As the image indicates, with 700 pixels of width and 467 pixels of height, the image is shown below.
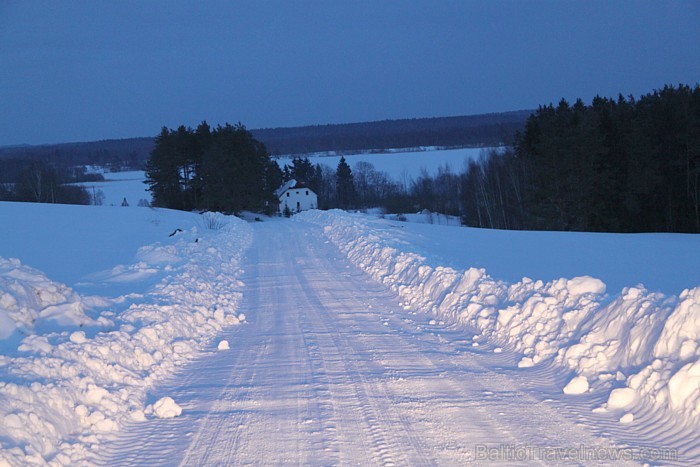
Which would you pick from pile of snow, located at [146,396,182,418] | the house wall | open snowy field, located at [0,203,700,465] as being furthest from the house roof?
pile of snow, located at [146,396,182,418]

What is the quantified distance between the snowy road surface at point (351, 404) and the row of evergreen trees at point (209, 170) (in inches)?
2011

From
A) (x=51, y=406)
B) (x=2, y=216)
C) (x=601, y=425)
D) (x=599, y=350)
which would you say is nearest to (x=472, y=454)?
(x=601, y=425)

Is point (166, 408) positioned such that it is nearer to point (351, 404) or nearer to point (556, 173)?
point (351, 404)

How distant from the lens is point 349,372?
6.43 m

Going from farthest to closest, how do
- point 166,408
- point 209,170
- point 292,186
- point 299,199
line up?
point 292,186
point 299,199
point 209,170
point 166,408

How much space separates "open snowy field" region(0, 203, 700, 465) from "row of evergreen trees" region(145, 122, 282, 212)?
157 ft

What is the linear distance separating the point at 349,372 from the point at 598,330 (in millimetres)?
2910

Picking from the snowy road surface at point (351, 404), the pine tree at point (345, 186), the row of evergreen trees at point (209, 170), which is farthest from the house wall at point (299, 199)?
the snowy road surface at point (351, 404)

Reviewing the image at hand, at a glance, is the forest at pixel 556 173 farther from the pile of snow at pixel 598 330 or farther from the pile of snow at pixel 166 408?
the pile of snow at pixel 166 408

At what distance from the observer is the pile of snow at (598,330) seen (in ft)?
16.5

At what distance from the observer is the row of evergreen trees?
5841cm

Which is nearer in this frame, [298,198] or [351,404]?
[351,404]

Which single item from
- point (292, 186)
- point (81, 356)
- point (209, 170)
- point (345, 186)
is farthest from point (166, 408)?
point (345, 186)

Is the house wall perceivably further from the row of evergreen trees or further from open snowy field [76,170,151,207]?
the row of evergreen trees
